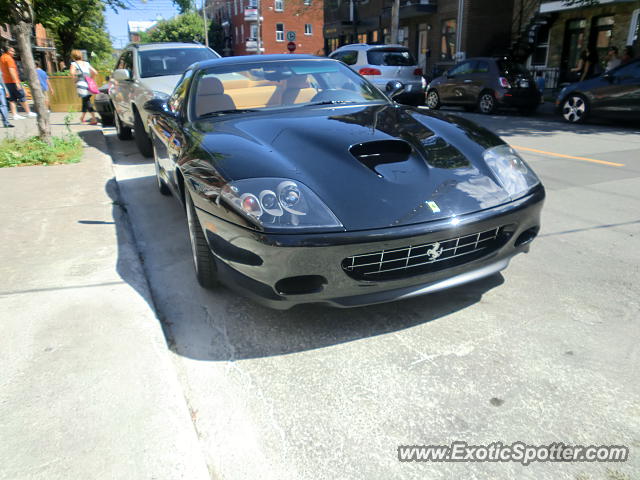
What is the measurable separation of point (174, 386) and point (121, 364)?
352 millimetres

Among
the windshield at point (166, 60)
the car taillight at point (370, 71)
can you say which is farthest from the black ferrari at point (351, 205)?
the car taillight at point (370, 71)

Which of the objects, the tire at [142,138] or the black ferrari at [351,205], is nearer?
the black ferrari at [351,205]

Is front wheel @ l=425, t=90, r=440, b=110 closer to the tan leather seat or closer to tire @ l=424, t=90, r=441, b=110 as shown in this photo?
tire @ l=424, t=90, r=441, b=110

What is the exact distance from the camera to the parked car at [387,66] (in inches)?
567

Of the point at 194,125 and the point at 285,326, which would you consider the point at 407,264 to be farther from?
the point at 194,125

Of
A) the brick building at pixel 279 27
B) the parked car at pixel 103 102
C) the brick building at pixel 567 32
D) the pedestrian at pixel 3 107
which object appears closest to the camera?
the pedestrian at pixel 3 107

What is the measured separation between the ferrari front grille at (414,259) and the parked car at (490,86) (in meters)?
11.9

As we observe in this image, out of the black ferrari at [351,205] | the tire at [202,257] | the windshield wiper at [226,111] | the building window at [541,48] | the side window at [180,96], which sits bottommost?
the tire at [202,257]

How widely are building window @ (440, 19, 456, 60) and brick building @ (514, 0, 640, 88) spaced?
11.5ft

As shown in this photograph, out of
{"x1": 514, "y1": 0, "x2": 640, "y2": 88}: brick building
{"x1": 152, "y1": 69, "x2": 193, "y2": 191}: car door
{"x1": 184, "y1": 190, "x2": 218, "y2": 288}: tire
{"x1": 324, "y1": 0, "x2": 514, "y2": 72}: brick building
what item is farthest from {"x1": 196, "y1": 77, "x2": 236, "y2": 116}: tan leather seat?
{"x1": 324, "y1": 0, "x2": 514, "y2": 72}: brick building

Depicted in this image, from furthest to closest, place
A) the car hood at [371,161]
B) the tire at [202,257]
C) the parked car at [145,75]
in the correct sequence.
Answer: the parked car at [145,75], the tire at [202,257], the car hood at [371,161]

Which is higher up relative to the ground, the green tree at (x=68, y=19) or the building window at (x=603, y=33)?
the green tree at (x=68, y=19)

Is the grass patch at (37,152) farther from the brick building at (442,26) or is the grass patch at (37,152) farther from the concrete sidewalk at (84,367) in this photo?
the brick building at (442,26)

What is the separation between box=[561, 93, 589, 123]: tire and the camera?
1120 cm
